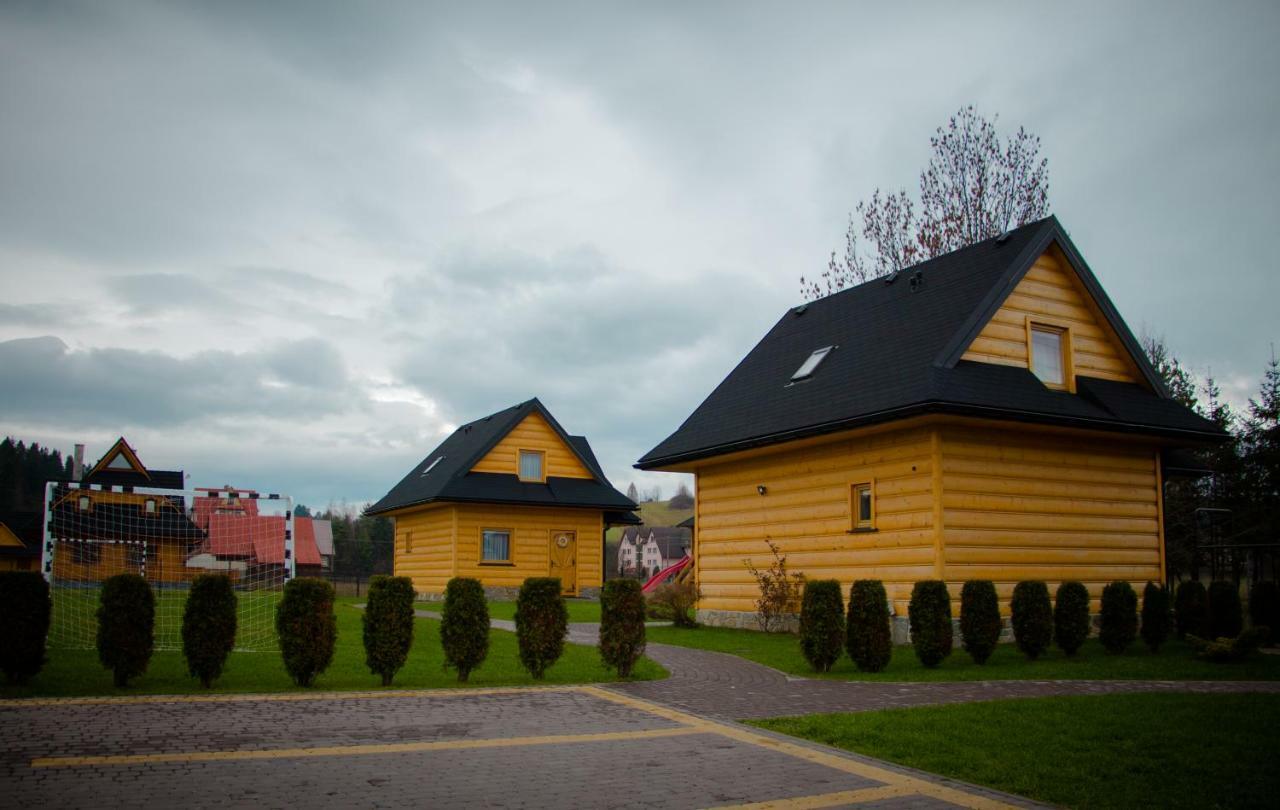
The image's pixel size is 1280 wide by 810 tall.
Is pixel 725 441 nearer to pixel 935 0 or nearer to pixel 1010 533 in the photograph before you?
pixel 1010 533

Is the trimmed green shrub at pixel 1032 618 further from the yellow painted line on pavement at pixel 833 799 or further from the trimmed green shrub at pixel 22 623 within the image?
the trimmed green shrub at pixel 22 623

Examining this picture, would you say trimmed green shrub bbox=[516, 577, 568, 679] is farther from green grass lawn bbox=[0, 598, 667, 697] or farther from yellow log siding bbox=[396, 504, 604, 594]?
yellow log siding bbox=[396, 504, 604, 594]

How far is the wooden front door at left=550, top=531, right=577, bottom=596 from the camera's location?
32.5 meters

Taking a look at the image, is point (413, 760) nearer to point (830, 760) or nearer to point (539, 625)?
point (830, 760)

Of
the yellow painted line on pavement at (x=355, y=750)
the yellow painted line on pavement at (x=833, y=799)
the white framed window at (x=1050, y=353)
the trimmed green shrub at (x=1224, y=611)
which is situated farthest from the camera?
the white framed window at (x=1050, y=353)

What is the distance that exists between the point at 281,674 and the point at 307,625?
1.80m

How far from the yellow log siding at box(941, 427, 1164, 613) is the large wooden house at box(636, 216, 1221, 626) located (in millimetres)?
31

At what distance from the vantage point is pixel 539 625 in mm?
11969

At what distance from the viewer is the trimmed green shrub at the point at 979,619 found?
12.8 m

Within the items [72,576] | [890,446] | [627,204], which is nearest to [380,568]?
[72,576]

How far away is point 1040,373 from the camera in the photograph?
17.0 meters

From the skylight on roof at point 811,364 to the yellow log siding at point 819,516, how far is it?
1.68 metres

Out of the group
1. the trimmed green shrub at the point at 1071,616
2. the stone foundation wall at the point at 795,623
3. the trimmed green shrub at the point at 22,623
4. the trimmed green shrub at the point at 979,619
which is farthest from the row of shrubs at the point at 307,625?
the trimmed green shrub at the point at 1071,616

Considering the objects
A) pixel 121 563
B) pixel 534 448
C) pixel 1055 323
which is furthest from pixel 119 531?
pixel 1055 323
